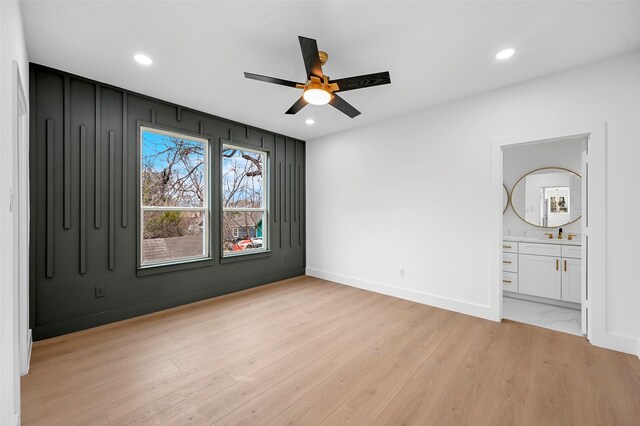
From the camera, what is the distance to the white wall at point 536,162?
414 centimetres

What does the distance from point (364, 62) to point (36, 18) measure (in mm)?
2643

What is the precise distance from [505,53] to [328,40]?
1651mm

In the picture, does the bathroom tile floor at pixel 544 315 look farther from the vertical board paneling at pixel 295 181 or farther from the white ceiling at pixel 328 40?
the vertical board paneling at pixel 295 181

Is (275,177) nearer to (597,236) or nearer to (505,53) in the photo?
(505,53)

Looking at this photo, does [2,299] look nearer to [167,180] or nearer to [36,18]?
[36,18]

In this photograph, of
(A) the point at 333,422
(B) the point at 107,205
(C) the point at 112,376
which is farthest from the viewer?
(B) the point at 107,205

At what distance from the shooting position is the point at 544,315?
351cm

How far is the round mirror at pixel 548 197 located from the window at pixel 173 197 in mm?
5094

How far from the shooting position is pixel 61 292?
285cm

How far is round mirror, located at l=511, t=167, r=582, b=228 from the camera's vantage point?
415 centimetres

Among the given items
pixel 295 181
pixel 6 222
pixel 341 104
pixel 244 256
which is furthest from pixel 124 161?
pixel 295 181

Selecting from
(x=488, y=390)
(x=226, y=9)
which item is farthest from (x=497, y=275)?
(x=226, y=9)

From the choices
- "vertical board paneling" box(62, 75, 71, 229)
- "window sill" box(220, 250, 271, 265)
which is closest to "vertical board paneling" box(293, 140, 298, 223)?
"window sill" box(220, 250, 271, 265)

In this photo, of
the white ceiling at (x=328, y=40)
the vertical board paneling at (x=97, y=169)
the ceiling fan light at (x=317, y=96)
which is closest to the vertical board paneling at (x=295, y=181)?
the white ceiling at (x=328, y=40)
